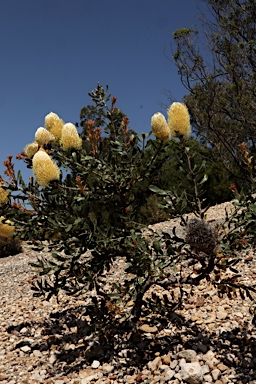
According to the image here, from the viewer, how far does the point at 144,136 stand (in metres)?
2.59

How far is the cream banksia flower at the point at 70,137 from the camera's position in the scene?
244 centimetres

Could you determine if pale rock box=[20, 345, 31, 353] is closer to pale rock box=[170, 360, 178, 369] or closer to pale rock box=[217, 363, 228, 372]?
pale rock box=[170, 360, 178, 369]

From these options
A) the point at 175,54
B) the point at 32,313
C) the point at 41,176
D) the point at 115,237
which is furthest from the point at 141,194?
the point at 175,54

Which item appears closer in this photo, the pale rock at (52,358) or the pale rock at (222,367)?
the pale rock at (222,367)

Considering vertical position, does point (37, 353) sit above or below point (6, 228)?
below

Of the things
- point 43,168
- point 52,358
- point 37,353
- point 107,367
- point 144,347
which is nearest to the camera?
point 43,168

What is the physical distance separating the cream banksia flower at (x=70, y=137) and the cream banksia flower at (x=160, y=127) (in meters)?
0.46

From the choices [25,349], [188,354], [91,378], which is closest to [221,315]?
[188,354]

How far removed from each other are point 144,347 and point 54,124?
1.62 m

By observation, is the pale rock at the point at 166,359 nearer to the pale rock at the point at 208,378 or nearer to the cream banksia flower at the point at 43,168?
the pale rock at the point at 208,378

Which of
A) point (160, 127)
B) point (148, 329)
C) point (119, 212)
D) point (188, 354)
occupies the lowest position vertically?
point (188, 354)

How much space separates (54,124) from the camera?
2.64 meters

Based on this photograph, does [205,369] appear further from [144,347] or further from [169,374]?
[144,347]

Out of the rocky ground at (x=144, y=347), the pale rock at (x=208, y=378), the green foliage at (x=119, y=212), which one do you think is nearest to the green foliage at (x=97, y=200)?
the green foliage at (x=119, y=212)
